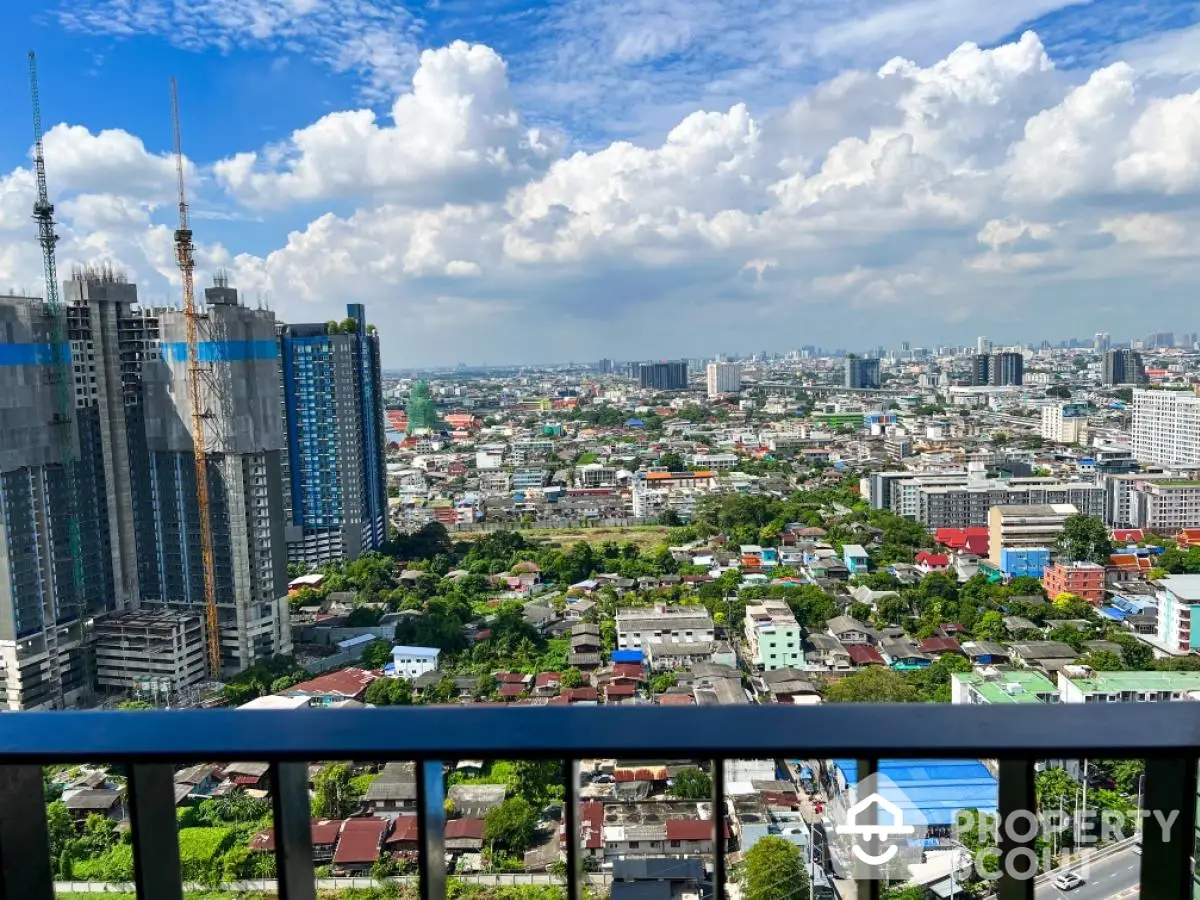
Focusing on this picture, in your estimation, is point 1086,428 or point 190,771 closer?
point 190,771

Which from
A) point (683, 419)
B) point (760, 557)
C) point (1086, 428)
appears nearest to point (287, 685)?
point (760, 557)

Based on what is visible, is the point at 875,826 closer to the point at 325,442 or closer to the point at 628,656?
the point at 628,656

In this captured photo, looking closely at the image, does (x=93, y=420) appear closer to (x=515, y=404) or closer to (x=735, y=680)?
(x=735, y=680)

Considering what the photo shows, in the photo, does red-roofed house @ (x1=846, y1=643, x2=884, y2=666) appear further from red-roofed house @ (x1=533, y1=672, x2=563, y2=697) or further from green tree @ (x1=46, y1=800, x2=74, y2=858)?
green tree @ (x1=46, y1=800, x2=74, y2=858)

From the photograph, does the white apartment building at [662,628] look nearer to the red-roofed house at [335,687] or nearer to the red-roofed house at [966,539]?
the red-roofed house at [335,687]

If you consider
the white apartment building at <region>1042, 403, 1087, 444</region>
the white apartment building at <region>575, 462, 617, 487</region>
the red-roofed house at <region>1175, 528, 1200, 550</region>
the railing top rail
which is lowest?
the red-roofed house at <region>1175, 528, 1200, 550</region>

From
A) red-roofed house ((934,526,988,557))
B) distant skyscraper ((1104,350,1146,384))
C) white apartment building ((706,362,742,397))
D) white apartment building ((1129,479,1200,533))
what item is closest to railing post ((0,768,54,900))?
red-roofed house ((934,526,988,557))
